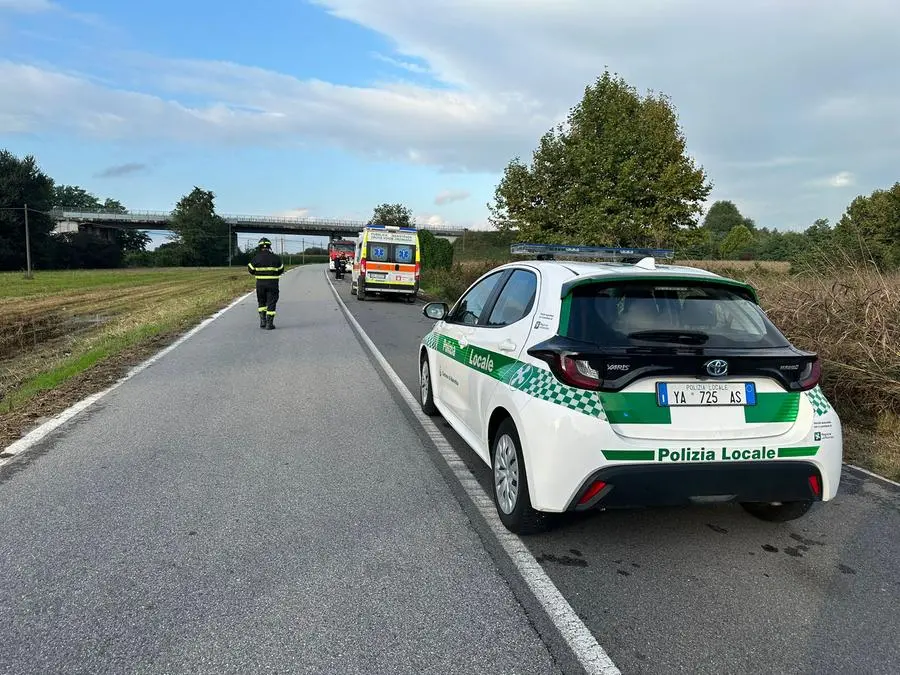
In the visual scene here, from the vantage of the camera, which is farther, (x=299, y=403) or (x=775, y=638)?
(x=299, y=403)

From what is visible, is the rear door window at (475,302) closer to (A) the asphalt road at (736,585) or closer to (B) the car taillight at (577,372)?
(A) the asphalt road at (736,585)

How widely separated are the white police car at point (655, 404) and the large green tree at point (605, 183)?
62.3 ft

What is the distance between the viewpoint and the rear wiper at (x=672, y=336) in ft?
A: 11.2

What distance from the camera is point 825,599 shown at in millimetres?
3129

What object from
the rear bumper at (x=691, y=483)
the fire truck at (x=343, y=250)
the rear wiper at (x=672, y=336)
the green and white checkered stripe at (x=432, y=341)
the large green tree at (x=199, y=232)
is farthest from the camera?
the large green tree at (x=199, y=232)

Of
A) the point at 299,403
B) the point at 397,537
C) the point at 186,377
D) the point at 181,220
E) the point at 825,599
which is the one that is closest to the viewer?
the point at 825,599

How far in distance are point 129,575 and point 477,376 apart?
8.01ft

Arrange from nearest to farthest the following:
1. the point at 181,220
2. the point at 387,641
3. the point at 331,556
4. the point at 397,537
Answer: the point at 387,641
the point at 331,556
the point at 397,537
the point at 181,220

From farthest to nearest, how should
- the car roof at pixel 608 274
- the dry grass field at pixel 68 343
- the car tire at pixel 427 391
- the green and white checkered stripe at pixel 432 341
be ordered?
the dry grass field at pixel 68 343 → the car tire at pixel 427 391 → the green and white checkered stripe at pixel 432 341 → the car roof at pixel 608 274

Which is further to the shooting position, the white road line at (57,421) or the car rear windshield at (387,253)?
the car rear windshield at (387,253)

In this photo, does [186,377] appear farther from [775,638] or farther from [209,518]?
[775,638]

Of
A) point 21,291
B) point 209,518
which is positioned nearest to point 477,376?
point 209,518

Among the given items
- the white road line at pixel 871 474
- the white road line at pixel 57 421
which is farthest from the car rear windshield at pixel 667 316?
the white road line at pixel 57 421

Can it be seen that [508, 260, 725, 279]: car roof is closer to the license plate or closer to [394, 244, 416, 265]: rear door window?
the license plate
